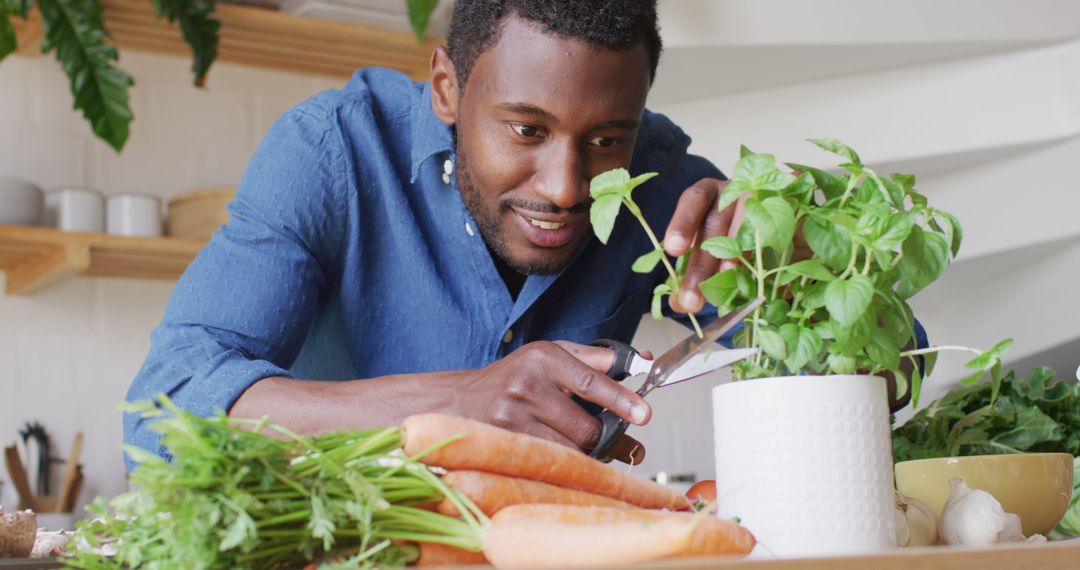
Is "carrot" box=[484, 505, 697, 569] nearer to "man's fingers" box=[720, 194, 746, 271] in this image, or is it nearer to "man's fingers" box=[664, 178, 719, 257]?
"man's fingers" box=[664, 178, 719, 257]

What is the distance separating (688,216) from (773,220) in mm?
187

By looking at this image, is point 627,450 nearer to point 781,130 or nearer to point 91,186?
point 781,130

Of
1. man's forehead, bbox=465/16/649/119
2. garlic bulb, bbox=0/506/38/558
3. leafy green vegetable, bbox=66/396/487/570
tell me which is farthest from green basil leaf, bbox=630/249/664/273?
garlic bulb, bbox=0/506/38/558

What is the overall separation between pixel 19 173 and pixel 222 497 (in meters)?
2.50

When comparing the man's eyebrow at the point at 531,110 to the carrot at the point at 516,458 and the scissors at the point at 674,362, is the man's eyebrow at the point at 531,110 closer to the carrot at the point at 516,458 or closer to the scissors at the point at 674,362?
the scissors at the point at 674,362

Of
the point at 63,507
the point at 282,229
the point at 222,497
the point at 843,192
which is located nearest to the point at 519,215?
the point at 282,229

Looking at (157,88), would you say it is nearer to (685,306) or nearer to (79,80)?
(79,80)

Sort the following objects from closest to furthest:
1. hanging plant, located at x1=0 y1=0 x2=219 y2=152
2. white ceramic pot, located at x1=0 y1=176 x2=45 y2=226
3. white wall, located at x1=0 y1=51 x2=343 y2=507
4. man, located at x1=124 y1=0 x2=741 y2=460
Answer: man, located at x1=124 y1=0 x2=741 y2=460, hanging plant, located at x1=0 y1=0 x2=219 y2=152, white ceramic pot, located at x1=0 y1=176 x2=45 y2=226, white wall, located at x1=0 y1=51 x2=343 y2=507

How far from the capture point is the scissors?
837 millimetres

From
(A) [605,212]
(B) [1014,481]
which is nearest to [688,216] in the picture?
(A) [605,212]

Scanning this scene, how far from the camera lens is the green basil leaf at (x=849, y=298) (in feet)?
2.48

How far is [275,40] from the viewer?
284 cm

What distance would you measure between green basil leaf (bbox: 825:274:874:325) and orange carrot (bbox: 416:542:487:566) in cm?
28

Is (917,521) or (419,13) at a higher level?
(419,13)
